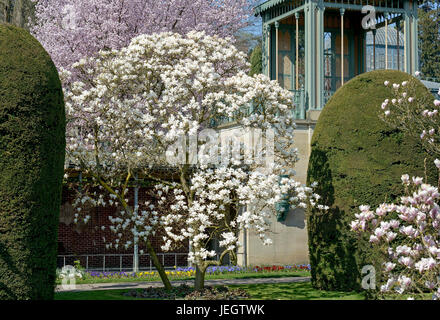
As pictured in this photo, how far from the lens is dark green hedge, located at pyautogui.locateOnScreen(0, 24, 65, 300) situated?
8.45m

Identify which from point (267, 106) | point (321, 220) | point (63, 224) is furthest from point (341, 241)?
point (63, 224)

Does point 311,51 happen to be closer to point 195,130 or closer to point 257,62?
point 257,62

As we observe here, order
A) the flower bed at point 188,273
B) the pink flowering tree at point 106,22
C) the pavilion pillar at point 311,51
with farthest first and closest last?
the pink flowering tree at point 106,22 → the pavilion pillar at point 311,51 → the flower bed at point 188,273

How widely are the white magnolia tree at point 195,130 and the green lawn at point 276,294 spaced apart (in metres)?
1.38

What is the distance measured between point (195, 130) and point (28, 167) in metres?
3.23

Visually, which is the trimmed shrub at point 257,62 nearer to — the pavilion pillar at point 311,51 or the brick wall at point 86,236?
the pavilion pillar at point 311,51

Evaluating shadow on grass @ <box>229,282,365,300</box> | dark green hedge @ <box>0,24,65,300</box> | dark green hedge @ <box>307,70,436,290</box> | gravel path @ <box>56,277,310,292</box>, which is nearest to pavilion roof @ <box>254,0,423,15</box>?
dark green hedge @ <box>307,70,436,290</box>

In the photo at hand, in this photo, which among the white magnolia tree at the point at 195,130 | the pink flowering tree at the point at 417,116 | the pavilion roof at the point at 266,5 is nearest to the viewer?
the pink flowering tree at the point at 417,116

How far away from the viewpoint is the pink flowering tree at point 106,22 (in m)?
20.4

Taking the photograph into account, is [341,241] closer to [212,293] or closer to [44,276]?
[212,293]

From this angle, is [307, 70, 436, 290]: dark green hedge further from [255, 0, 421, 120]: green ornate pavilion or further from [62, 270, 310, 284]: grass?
[255, 0, 421, 120]: green ornate pavilion

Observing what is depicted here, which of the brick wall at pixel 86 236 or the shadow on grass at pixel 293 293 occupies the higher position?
the brick wall at pixel 86 236

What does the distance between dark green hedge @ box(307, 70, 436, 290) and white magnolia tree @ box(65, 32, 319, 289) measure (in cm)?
64

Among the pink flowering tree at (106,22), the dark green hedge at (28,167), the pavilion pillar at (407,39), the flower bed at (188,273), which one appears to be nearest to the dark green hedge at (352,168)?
the flower bed at (188,273)
